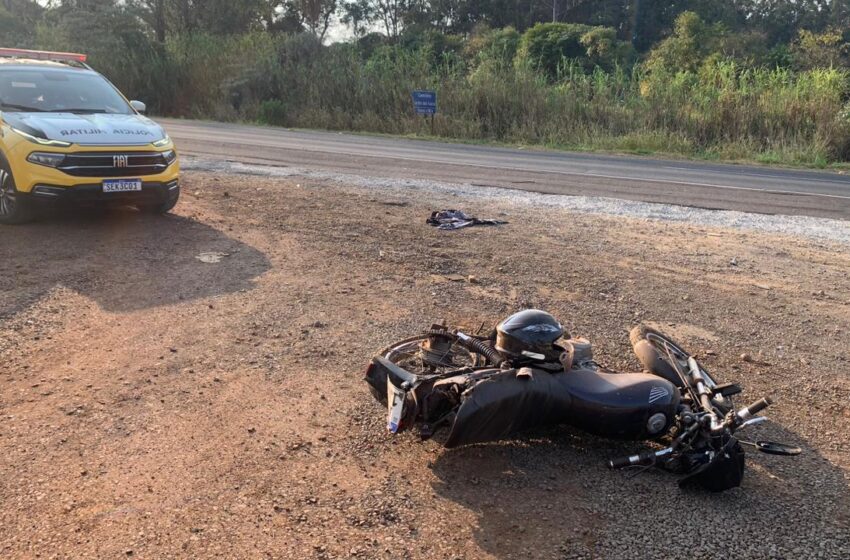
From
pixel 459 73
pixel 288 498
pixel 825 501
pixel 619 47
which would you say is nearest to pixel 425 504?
pixel 288 498

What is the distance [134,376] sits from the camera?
476 centimetres

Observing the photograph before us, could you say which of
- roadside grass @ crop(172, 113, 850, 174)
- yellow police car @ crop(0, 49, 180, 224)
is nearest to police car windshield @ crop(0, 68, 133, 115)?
yellow police car @ crop(0, 49, 180, 224)

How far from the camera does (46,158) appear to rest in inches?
318

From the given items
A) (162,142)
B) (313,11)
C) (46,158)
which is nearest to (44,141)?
(46,158)

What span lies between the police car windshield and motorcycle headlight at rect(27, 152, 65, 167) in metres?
0.97

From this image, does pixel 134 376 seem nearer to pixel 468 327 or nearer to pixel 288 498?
pixel 288 498

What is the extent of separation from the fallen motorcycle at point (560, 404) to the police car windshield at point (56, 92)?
6996 millimetres

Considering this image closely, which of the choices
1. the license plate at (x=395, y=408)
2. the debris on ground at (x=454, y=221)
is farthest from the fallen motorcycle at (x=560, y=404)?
the debris on ground at (x=454, y=221)

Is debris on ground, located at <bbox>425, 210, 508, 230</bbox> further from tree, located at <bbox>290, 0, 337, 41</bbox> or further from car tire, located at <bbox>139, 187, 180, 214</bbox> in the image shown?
tree, located at <bbox>290, 0, 337, 41</bbox>

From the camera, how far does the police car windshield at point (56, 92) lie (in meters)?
8.84

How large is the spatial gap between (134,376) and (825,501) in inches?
159

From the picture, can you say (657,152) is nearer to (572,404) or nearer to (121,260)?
(121,260)

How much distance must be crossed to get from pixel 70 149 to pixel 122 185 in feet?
2.18

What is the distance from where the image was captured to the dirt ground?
328 centimetres
